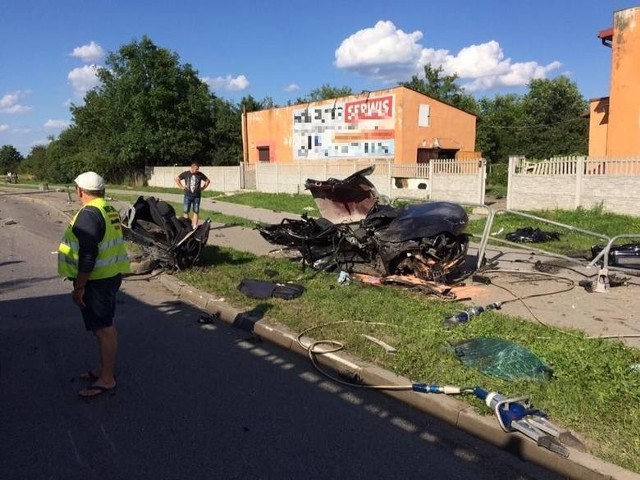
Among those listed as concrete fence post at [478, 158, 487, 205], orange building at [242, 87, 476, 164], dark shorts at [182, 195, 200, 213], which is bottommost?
dark shorts at [182, 195, 200, 213]

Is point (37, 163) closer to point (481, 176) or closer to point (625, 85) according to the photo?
point (481, 176)

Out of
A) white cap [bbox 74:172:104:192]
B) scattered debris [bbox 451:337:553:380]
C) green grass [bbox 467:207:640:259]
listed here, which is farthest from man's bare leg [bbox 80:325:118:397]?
green grass [bbox 467:207:640:259]

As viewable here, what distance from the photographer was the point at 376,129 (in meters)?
29.7

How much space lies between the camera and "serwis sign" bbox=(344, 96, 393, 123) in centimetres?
2900

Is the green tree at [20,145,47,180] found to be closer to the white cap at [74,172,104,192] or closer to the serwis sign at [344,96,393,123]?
the serwis sign at [344,96,393,123]

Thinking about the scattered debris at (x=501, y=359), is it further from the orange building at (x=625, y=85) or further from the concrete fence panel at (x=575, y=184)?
the orange building at (x=625, y=85)

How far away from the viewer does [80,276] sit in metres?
4.23

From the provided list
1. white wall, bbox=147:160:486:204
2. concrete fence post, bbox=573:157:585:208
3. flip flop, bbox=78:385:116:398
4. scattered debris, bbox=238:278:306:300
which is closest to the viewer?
flip flop, bbox=78:385:116:398

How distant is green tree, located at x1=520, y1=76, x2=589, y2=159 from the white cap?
47085 mm

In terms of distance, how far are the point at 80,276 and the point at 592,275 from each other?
7.42 m

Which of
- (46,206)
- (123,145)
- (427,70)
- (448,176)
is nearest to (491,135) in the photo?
(427,70)

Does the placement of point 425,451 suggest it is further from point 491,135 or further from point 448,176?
point 491,135

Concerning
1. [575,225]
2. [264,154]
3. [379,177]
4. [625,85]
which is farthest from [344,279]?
[264,154]

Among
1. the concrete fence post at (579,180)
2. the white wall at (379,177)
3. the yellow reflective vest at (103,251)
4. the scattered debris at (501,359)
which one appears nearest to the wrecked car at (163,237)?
the yellow reflective vest at (103,251)
